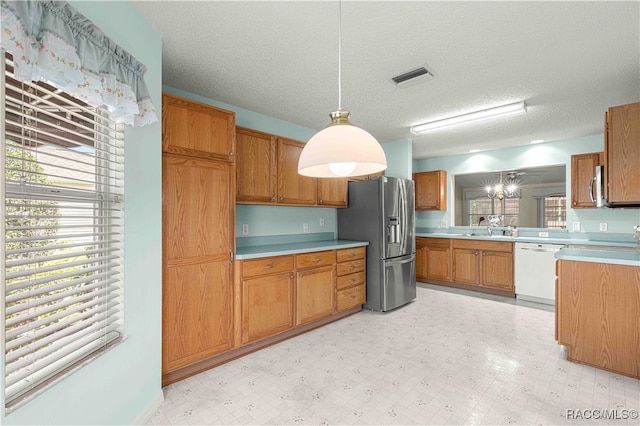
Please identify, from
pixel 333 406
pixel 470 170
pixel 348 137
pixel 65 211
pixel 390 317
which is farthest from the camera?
pixel 470 170

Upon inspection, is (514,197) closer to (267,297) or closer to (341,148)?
(267,297)

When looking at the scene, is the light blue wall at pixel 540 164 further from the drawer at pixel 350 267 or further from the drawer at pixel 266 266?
the drawer at pixel 266 266

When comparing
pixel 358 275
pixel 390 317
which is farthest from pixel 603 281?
pixel 358 275

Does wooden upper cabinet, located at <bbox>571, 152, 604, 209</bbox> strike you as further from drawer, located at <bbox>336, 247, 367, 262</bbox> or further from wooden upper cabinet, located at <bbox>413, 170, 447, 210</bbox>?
drawer, located at <bbox>336, 247, 367, 262</bbox>

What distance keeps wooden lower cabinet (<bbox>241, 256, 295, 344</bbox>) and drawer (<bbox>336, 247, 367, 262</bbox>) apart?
2.49ft

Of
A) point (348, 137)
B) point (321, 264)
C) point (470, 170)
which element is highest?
point (470, 170)

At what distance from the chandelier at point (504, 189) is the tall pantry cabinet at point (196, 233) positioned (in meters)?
4.92

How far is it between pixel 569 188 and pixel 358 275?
140 inches

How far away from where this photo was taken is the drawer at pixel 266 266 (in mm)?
2641

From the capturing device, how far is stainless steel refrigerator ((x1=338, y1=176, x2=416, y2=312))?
3.83 meters

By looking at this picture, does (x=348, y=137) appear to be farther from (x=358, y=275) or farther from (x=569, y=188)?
(x=569, y=188)


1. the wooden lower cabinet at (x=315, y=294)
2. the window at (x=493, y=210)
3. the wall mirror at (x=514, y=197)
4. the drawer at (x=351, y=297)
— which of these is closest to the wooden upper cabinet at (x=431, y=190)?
the wall mirror at (x=514, y=197)

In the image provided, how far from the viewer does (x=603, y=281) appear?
242 cm

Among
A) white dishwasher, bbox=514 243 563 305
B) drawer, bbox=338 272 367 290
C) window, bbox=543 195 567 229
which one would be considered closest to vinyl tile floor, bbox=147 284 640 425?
drawer, bbox=338 272 367 290
